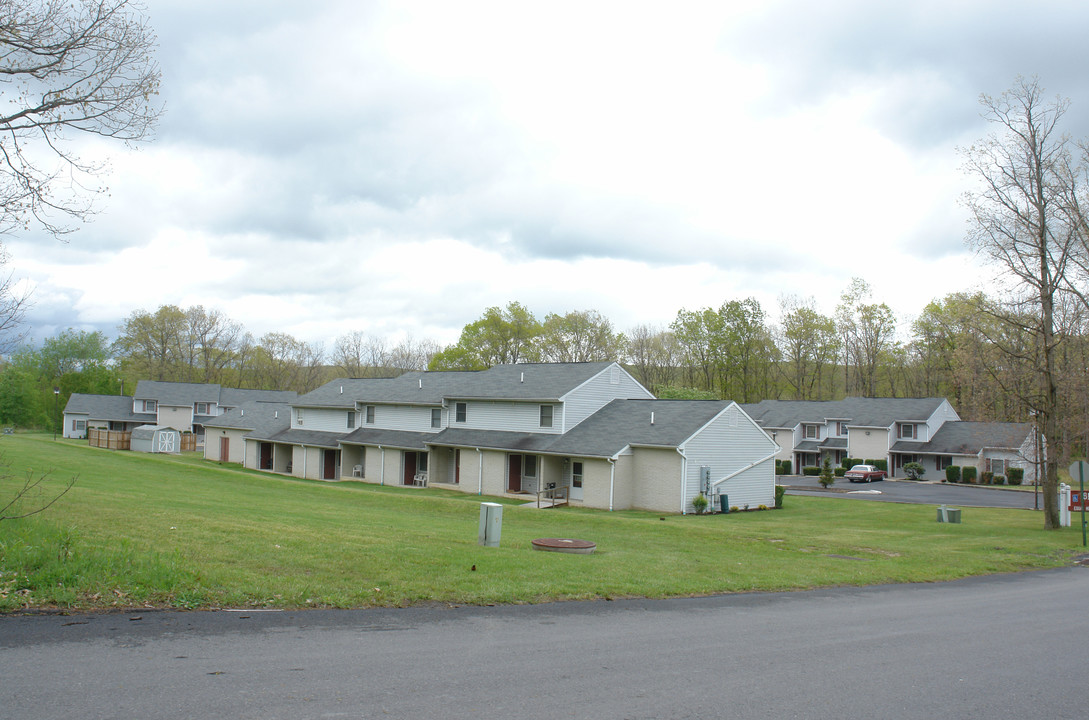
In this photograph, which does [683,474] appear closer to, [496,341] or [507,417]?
[507,417]

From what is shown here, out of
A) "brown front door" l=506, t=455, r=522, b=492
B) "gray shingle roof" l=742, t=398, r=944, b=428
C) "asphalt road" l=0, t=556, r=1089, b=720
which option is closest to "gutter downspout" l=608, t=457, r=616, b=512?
"brown front door" l=506, t=455, r=522, b=492

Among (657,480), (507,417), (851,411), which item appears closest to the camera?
(657,480)

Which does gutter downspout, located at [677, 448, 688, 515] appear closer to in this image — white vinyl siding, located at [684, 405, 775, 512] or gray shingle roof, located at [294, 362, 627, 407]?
white vinyl siding, located at [684, 405, 775, 512]

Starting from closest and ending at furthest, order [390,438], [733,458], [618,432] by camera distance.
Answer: [733,458] < [618,432] < [390,438]

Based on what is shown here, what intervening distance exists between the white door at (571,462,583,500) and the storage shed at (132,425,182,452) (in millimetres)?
47242

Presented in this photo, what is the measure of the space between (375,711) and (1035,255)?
1242 inches

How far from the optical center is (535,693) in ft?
21.8

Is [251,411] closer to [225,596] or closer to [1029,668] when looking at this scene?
[225,596]

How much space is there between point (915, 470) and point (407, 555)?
59085 mm

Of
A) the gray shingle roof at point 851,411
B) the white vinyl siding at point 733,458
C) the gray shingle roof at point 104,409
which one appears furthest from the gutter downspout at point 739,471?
the gray shingle roof at point 104,409

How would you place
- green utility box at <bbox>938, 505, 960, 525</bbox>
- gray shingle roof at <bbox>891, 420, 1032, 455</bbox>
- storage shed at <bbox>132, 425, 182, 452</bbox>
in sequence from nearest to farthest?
1. green utility box at <bbox>938, 505, 960, 525</bbox>
2. gray shingle roof at <bbox>891, 420, 1032, 455</bbox>
3. storage shed at <bbox>132, 425, 182, 452</bbox>

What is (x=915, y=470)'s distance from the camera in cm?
6122

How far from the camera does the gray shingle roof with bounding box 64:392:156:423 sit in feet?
251

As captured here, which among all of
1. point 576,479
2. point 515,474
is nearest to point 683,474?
point 576,479
